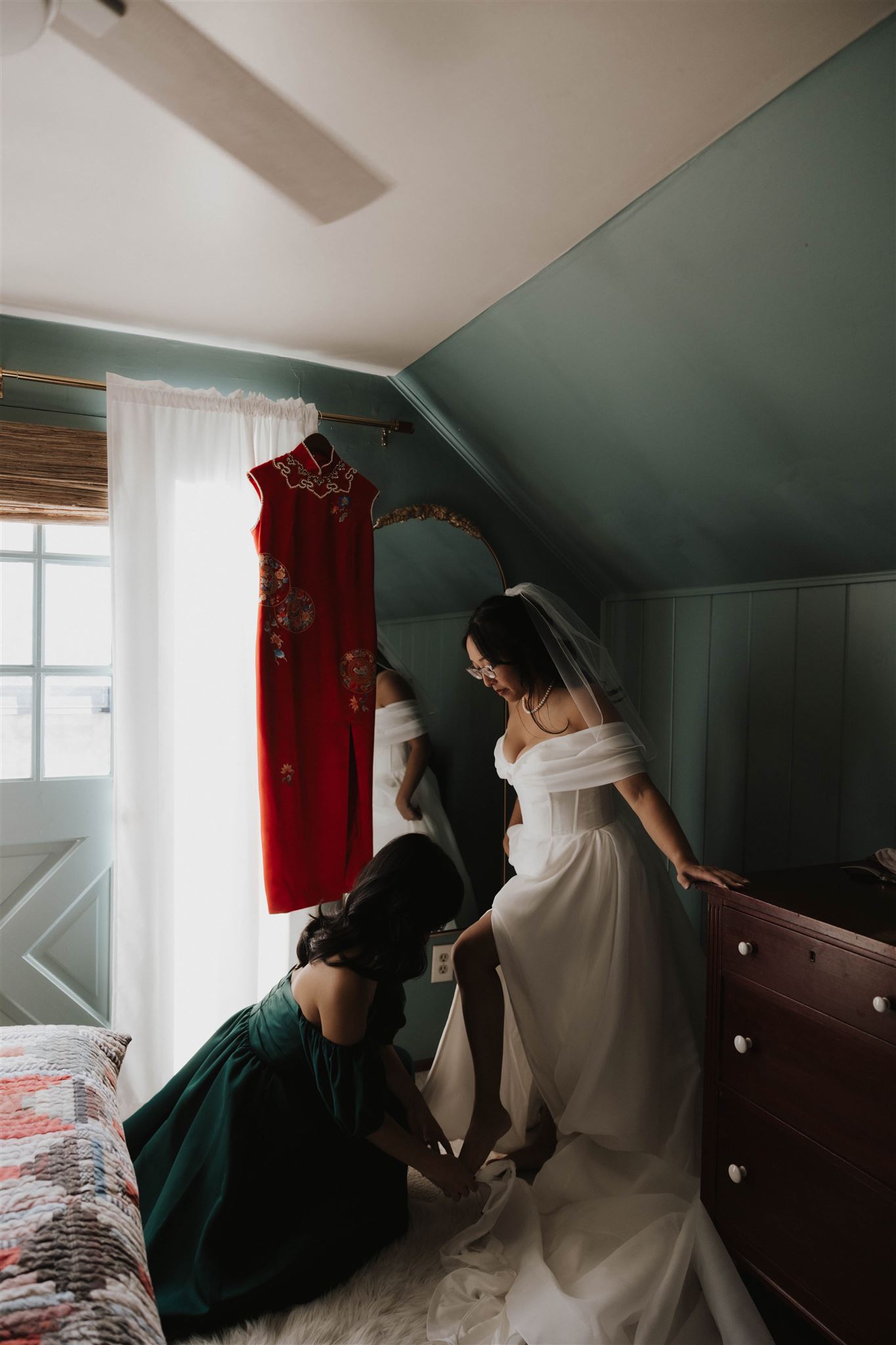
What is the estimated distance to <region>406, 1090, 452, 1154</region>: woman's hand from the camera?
6.97ft

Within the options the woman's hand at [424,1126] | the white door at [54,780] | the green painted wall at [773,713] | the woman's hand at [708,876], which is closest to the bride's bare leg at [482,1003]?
the woman's hand at [424,1126]

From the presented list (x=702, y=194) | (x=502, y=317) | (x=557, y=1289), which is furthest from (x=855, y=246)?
(x=557, y=1289)

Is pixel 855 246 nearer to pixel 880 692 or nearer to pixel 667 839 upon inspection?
pixel 880 692

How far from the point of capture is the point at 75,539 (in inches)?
103

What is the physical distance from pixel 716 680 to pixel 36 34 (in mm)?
2249

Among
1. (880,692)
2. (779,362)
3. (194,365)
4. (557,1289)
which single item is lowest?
(557,1289)

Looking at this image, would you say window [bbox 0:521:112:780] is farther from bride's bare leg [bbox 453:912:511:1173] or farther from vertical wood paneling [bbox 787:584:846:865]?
vertical wood paneling [bbox 787:584:846:865]

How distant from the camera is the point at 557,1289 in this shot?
1764 mm

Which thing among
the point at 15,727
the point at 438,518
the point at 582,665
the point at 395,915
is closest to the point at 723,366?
the point at 582,665

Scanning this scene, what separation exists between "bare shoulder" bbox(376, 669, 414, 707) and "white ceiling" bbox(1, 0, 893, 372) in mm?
1069

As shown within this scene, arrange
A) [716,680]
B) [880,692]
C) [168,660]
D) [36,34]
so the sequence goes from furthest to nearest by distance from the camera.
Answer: [716,680] < [168,660] < [880,692] < [36,34]

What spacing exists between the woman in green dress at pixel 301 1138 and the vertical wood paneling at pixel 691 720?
43.0 inches

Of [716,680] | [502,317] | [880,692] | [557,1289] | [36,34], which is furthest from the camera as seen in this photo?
[716,680]

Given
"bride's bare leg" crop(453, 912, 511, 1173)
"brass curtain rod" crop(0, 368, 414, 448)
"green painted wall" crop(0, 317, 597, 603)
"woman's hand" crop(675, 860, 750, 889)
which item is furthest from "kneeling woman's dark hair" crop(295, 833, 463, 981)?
"brass curtain rod" crop(0, 368, 414, 448)
